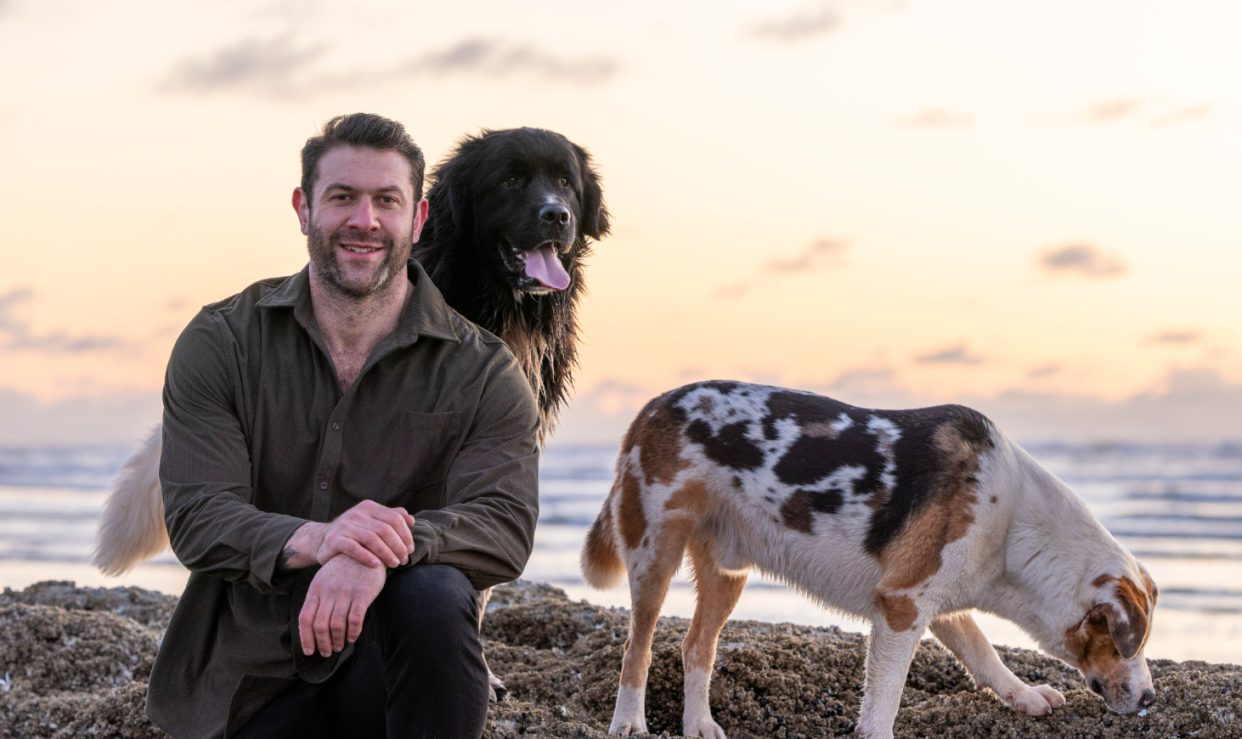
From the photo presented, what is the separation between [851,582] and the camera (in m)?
4.15

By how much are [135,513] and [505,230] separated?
2.37 metres

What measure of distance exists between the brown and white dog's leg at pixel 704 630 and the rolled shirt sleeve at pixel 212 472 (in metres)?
2.04

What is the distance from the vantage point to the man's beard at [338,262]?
3121 mm

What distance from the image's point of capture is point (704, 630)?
4320mm

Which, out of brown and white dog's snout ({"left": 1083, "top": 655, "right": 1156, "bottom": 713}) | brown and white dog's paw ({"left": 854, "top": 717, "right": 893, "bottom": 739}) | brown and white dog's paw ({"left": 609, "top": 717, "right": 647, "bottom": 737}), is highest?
brown and white dog's snout ({"left": 1083, "top": 655, "right": 1156, "bottom": 713})

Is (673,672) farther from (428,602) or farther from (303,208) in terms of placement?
(303,208)

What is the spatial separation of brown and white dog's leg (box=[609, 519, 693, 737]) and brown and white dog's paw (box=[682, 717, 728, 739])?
0.58 feet

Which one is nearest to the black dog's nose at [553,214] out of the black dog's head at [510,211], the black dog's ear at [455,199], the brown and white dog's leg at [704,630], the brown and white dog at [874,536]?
the black dog's head at [510,211]

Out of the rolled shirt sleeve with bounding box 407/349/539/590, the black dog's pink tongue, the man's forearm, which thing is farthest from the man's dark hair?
the black dog's pink tongue

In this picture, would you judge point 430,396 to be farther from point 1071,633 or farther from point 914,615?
point 1071,633

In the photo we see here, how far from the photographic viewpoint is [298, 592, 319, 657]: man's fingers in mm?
2553

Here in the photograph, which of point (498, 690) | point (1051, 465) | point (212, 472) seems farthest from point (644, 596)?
point (1051, 465)

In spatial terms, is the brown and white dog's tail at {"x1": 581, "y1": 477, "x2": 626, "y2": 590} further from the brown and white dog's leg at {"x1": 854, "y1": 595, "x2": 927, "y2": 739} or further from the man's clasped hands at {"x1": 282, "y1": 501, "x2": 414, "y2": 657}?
the man's clasped hands at {"x1": 282, "y1": 501, "x2": 414, "y2": 657}

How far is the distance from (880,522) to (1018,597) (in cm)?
65
